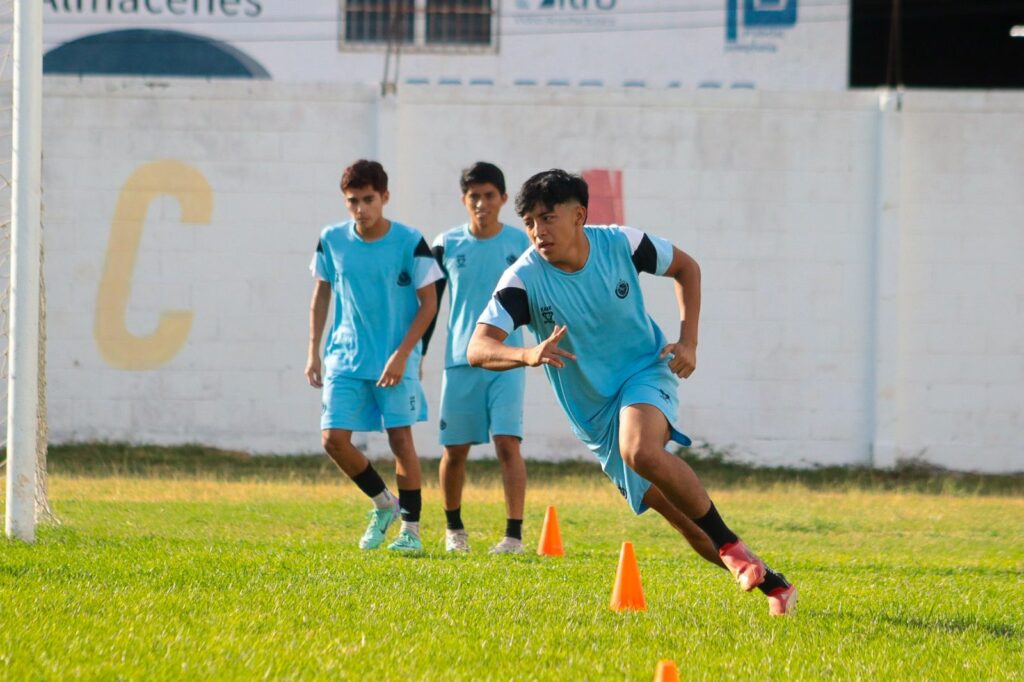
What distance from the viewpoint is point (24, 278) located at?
694 centimetres

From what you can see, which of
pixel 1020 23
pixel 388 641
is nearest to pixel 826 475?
pixel 388 641

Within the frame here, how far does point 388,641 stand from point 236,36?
2386 cm

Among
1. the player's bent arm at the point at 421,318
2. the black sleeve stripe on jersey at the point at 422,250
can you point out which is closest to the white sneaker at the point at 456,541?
the player's bent arm at the point at 421,318

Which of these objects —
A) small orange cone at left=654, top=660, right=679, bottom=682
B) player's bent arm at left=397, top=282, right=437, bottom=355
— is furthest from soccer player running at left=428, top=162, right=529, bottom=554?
small orange cone at left=654, top=660, right=679, bottom=682

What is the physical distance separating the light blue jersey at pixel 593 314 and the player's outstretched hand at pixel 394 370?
1.80 metres

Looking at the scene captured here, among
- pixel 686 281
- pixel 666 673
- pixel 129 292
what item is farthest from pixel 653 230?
pixel 666 673

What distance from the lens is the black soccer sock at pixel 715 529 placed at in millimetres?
5387

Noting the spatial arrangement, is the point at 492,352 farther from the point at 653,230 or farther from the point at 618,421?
the point at 653,230

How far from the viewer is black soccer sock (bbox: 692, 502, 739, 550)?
17.7 feet

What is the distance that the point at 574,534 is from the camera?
941cm

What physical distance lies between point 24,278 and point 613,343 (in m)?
3.06

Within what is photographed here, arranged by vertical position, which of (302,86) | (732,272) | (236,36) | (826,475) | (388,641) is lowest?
(826,475)

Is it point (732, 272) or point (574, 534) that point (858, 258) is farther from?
point (574, 534)

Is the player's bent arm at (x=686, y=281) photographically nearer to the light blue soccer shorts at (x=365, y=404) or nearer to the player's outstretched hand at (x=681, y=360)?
the player's outstretched hand at (x=681, y=360)
